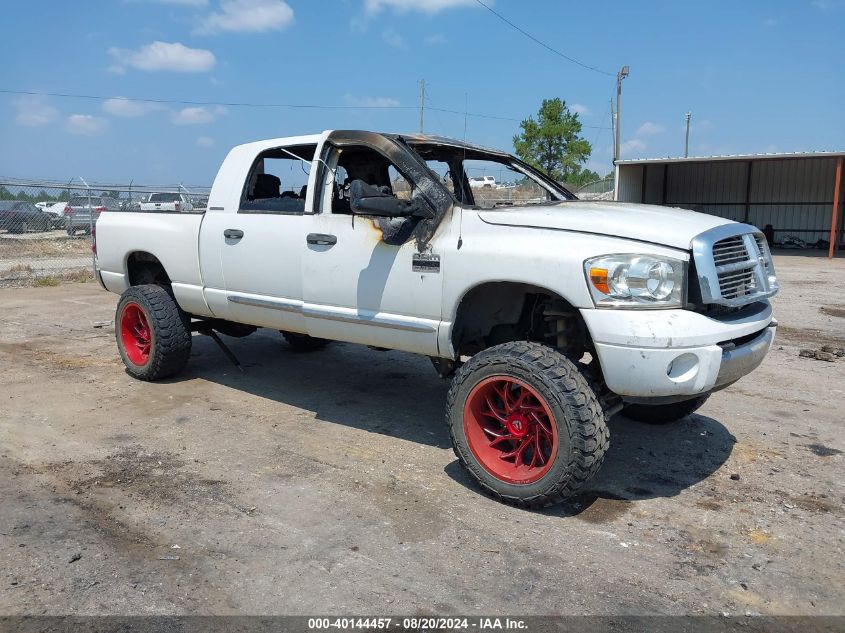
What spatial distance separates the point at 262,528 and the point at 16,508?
4.48ft

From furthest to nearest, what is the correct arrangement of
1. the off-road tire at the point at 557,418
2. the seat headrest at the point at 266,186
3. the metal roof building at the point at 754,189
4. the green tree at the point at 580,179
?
the green tree at the point at 580,179 < the metal roof building at the point at 754,189 < the seat headrest at the point at 266,186 < the off-road tire at the point at 557,418

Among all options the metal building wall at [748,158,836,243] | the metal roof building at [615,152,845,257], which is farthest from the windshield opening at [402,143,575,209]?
the metal building wall at [748,158,836,243]

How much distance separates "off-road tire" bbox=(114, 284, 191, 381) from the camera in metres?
5.90

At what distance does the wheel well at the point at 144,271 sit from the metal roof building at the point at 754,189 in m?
23.0

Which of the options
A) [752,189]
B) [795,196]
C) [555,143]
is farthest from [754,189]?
Answer: [555,143]

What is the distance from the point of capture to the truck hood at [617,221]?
347 centimetres

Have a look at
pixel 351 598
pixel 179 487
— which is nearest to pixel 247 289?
pixel 179 487

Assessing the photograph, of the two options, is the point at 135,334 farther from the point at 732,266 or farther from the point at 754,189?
the point at 754,189

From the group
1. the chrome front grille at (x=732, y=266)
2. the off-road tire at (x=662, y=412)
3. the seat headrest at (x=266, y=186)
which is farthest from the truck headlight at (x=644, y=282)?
the seat headrest at (x=266, y=186)

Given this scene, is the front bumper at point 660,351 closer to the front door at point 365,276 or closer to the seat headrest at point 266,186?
the front door at point 365,276

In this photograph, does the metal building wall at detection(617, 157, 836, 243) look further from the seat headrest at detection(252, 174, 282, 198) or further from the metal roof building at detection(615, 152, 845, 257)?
the seat headrest at detection(252, 174, 282, 198)

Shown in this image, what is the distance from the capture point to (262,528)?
3465 millimetres

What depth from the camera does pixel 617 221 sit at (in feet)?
11.9

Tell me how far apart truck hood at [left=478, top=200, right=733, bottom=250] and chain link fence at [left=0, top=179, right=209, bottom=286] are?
1028cm
